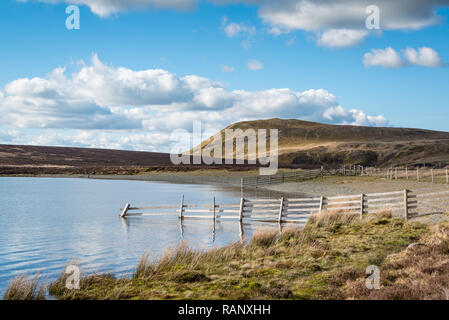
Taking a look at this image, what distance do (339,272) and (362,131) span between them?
18597cm

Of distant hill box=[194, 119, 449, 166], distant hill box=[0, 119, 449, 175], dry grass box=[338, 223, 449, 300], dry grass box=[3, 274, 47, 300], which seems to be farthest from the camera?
→ distant hill box=[194, 119, 449, 166]

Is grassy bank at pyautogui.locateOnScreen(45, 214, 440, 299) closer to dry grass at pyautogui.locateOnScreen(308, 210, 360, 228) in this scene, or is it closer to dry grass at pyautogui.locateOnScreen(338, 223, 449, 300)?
dry grass at pyautogui.locateOnScreen(338, 223, 449, 300)

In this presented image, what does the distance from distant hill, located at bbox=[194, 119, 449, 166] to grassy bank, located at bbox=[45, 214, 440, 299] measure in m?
78.7

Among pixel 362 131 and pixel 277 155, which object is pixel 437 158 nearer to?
pixel 277 155

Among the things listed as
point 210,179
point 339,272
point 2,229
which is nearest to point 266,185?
point 210,179

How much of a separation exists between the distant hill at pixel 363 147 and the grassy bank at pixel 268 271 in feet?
258

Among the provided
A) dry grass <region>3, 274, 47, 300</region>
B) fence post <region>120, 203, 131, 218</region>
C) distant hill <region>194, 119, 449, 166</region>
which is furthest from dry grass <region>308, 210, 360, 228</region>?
distant hill <region>194, 119, 449, 166</region>

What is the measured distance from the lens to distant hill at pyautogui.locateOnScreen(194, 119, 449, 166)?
4380 inches

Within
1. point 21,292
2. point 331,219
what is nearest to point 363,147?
point 331,219

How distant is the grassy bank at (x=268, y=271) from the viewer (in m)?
9.63

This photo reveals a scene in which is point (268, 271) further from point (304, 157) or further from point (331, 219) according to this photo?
point (304, 157)

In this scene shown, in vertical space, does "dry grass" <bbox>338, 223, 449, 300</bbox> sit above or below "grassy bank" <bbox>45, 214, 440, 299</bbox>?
above

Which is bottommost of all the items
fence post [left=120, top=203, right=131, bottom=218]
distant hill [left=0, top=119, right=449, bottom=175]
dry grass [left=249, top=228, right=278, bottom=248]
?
fence post [left=120, top=203, right=131, bottom=218]
